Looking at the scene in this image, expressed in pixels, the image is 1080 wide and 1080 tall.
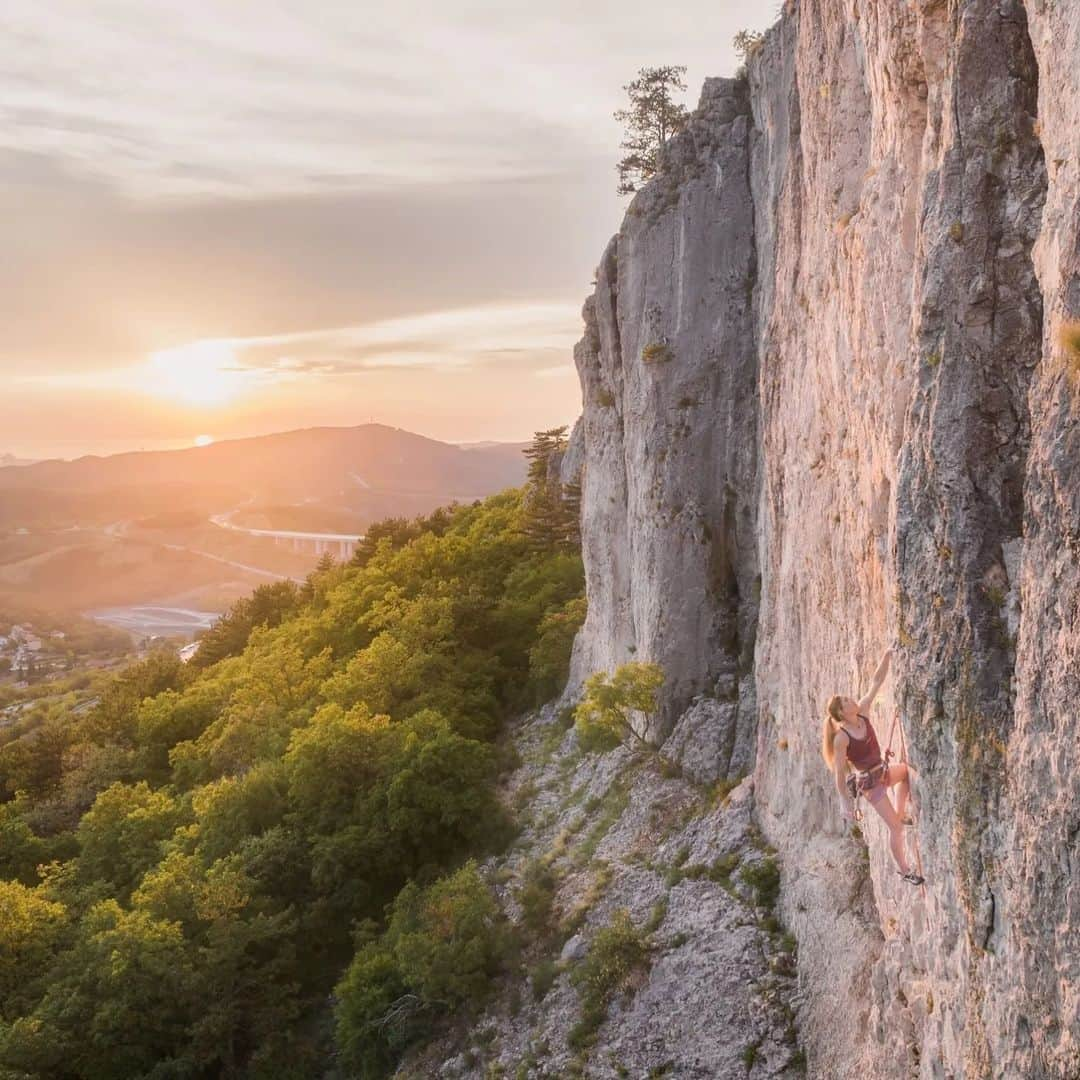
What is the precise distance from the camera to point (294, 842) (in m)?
34.3

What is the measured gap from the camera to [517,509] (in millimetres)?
68125

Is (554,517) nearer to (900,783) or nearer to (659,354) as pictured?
(659,354)

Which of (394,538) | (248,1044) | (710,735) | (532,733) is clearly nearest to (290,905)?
(248,1044)

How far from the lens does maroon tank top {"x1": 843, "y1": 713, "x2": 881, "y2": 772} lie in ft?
38.2

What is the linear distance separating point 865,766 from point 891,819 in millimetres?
779

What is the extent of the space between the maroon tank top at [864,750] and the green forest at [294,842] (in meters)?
17.1

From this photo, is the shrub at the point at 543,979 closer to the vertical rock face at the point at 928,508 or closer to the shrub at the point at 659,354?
the vertical rock face at the point at 928,508

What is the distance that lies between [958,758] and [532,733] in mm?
32781

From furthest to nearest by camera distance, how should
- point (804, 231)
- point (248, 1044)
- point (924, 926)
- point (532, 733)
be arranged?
1. point (532, 733)
2. point (248, 1044)
3. point (804, 231)
4. point (924, 926)

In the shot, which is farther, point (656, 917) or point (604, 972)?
point (656, 917)

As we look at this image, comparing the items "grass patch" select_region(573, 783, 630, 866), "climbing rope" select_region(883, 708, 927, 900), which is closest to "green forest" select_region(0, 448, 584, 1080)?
"grass patch" select_region(573, 783, 630, 866)

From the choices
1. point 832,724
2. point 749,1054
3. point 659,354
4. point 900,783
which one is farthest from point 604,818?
point 900,783

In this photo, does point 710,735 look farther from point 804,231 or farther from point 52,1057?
point 52,1057

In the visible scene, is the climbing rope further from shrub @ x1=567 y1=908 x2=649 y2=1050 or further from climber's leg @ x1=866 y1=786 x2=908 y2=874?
shrub @ x1=567 y1=908 x2=649 y2=1050
